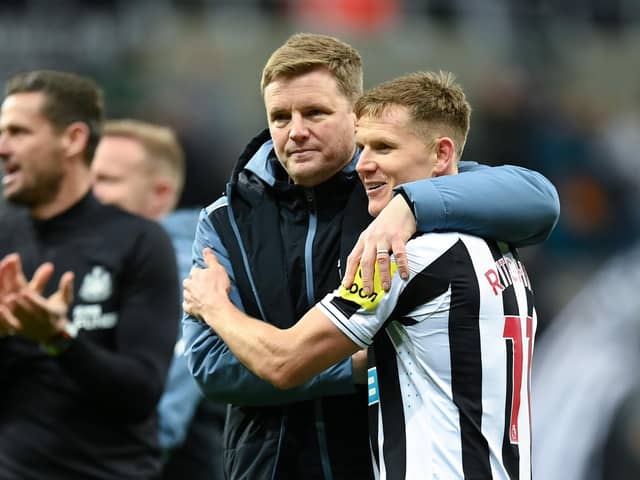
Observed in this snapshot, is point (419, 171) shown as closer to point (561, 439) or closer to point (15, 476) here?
point (15, 476)

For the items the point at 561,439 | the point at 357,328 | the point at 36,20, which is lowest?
the point at 561,439

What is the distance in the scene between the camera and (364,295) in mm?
3088

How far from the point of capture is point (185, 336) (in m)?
3.60

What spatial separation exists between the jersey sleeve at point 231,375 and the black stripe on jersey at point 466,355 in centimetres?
38

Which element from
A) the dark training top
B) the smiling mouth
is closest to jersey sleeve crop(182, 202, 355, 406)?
the smiling mouth

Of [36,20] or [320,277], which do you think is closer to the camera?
[320,277]

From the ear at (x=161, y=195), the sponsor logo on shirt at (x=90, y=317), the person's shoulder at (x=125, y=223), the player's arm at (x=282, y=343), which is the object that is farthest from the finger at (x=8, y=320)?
the ear at (x=161, y=195)

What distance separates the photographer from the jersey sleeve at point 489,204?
10.3 ft

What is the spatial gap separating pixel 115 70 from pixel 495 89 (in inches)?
138

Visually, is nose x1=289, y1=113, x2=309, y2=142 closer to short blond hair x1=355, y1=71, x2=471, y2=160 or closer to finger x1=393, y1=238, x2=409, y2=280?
short blond hair x1=355, y1=71, x2=471, y2=160

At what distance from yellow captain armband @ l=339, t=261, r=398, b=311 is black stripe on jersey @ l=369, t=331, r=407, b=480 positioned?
0.18 m

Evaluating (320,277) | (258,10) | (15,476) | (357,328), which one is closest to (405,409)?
(357,328)

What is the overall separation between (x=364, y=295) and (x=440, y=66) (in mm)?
9193

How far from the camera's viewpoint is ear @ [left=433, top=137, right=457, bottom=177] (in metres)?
3.29
